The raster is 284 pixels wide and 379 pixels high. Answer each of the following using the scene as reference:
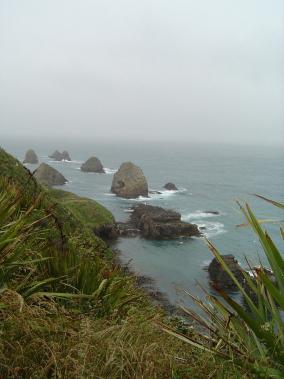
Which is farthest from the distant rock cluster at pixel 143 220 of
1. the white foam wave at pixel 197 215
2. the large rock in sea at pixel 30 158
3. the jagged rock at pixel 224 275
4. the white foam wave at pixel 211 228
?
the large rock in sea at pixel 30 158

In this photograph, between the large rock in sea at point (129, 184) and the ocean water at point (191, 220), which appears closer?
the ocean water at point (191, 220)

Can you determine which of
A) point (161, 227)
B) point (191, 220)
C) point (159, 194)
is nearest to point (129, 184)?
point (159, 194)

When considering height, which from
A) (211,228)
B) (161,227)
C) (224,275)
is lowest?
(211,228)

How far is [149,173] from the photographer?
366 feet

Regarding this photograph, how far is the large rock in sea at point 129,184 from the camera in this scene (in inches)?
2746

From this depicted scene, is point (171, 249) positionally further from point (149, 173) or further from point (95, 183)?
point (149, 173)

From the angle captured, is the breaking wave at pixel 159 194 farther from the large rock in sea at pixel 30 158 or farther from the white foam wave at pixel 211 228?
the large rock in sea at pixel 30 158

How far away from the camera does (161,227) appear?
1671 inches

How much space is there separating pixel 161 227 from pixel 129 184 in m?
28.6

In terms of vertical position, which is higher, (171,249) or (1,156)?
(1,156)

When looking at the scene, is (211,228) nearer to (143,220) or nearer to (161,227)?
(161,227)

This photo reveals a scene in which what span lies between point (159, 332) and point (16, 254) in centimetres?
165

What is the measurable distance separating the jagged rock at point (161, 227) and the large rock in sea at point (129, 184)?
73.1ft

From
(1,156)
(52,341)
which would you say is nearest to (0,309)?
(52,341)
